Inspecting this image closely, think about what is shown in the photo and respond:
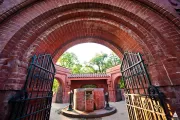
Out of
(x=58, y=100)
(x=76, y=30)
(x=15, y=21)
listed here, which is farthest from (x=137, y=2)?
(x=58, y=100)

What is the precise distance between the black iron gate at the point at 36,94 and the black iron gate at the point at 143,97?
2.68m

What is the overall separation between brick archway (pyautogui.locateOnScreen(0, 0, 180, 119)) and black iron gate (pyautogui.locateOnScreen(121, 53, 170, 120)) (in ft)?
0.90

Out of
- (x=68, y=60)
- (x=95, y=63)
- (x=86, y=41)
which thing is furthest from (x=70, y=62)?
(x=86, y=41)

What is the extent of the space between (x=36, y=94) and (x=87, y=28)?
2.84 m

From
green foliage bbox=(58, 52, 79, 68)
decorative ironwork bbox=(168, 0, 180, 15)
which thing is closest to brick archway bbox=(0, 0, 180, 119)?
decorative ironwork bbox=(168, 0, 180, 15)

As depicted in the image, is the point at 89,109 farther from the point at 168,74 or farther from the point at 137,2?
the point at 137,2

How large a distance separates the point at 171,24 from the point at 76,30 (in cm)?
293

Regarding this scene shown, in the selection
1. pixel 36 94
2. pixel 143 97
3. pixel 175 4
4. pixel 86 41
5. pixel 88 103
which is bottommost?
pixel 88 103

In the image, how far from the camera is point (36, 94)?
8.26 ft

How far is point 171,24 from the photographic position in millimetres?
2297

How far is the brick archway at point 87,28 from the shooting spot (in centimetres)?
205

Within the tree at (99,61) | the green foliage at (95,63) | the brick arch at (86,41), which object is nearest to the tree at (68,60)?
the green foliage at (95,63)

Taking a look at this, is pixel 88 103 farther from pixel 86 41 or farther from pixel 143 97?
pixel 143 97

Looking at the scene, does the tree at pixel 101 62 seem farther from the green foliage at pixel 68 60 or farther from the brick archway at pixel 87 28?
the brick archway at pixel 87 28
